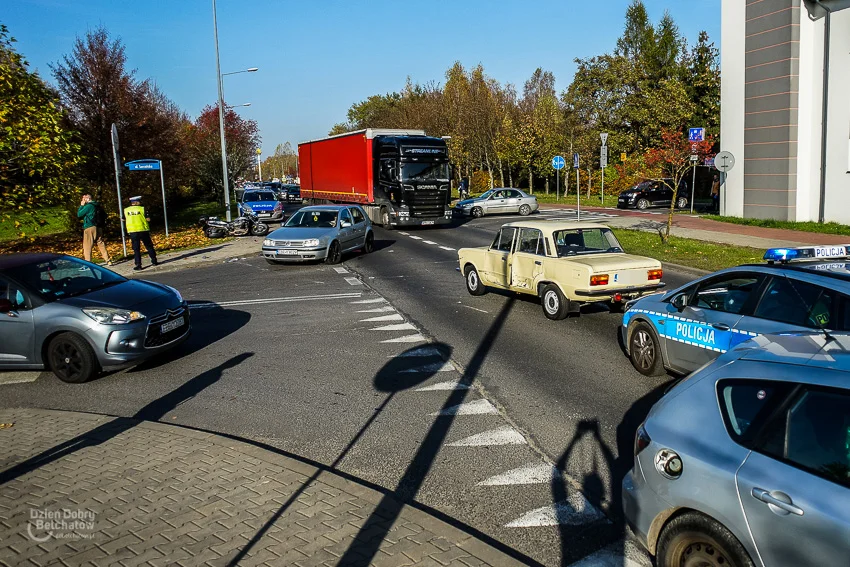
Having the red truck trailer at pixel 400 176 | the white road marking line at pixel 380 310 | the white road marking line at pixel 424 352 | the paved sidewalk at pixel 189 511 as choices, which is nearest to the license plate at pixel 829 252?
the white road marking line at pixel 424 352

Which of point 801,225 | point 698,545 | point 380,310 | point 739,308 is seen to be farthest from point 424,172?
point 698,545

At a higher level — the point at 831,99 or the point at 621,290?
the point at 831,99

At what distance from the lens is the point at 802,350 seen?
363cm

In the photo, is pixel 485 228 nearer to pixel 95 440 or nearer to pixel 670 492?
pixel 95 440

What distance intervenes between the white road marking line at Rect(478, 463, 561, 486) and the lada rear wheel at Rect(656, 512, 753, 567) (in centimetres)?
177

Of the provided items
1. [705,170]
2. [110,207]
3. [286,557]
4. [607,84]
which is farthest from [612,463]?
[607,84]

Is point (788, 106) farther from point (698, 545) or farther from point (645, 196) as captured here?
point (698, 545)

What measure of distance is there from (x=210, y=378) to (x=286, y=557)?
4.70 m

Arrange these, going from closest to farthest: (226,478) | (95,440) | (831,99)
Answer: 1. (226,478)
2. (95,440)
3. (831,99)

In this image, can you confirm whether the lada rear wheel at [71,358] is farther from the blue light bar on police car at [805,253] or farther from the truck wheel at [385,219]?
the truck wheel at [385,219]

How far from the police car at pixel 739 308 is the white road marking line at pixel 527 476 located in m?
2.30

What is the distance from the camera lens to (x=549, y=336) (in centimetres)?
1027

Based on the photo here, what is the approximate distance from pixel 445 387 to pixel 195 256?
15816mm

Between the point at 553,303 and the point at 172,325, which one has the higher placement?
the point at 172,325
